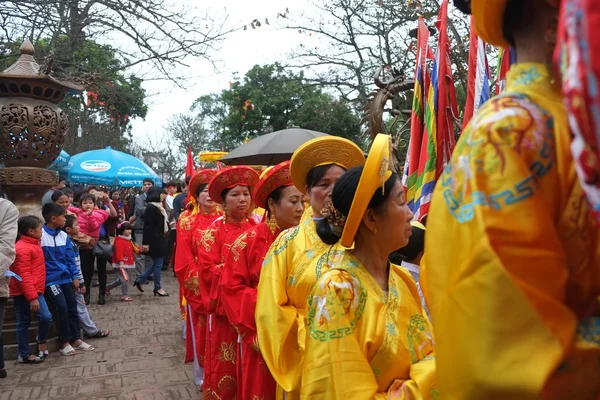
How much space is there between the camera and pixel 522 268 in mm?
973

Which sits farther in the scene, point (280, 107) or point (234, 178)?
point (280, 107)

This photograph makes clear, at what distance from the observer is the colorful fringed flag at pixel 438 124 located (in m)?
4.32

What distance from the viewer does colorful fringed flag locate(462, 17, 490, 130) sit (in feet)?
13.3

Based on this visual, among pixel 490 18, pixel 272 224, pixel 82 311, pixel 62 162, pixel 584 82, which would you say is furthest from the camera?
pixel 62 162

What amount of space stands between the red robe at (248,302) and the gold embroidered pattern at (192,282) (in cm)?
166

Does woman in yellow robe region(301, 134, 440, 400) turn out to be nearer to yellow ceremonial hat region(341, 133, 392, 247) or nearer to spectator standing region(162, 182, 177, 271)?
yellow ceremonial hat region(341, 133, 392, 247)

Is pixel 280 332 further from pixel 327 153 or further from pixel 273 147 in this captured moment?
pixel 273 147

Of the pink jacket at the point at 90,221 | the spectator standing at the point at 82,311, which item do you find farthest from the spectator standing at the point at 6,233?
the pink jacket at the point at 90,221

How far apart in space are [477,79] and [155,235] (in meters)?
7.94

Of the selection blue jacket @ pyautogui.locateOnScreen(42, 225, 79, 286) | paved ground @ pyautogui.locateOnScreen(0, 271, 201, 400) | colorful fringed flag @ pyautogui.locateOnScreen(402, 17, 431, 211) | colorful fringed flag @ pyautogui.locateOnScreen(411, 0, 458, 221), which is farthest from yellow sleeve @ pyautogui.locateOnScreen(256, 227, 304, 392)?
blue jacket @ pyautogui.locateOnScreen(42, 225, 79, 286)

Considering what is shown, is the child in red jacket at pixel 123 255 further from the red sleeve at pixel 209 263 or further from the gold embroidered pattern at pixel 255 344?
the gold embroidered pattern at pixel 255 344

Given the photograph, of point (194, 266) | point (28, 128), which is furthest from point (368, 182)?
point (28, 128)

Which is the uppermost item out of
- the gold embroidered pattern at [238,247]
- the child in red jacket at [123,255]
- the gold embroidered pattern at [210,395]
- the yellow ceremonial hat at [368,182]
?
the yellow ceremonial hat at [368,182]

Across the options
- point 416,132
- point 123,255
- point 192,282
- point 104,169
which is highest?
point 416,132
